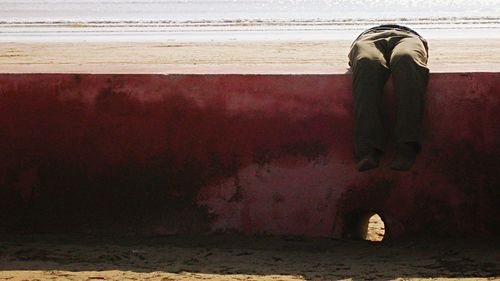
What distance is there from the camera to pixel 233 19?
23.8 meters

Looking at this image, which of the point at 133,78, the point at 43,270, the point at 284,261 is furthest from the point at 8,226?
the point at 284,261

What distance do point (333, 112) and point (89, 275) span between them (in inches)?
61.9

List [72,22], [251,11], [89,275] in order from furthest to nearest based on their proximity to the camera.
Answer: [251,11] < [72,22] < [89,275]

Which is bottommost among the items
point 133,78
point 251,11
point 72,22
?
point 133,78

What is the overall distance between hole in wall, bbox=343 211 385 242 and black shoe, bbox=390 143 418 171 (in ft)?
1.51

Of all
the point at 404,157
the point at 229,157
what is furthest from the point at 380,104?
the point at 229,157

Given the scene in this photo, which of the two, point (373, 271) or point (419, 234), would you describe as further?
point (419, 234)

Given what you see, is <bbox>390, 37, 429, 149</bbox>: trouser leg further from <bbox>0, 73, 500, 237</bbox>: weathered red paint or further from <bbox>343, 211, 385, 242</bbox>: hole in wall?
<bbox>343, 211, 385, 242</bbox>: hole in wall

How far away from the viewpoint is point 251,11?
90.2 feet

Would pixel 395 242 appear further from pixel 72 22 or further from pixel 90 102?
pixel 72 22

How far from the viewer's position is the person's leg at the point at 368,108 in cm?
466

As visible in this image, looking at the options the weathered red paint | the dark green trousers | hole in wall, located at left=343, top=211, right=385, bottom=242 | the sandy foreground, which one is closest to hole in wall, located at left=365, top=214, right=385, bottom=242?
hole in wall, located at left=343, top=211, right=385, bottom=242

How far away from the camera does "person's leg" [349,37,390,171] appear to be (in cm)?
466

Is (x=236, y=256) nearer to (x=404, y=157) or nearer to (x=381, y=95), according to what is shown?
(x=404, y=157)
